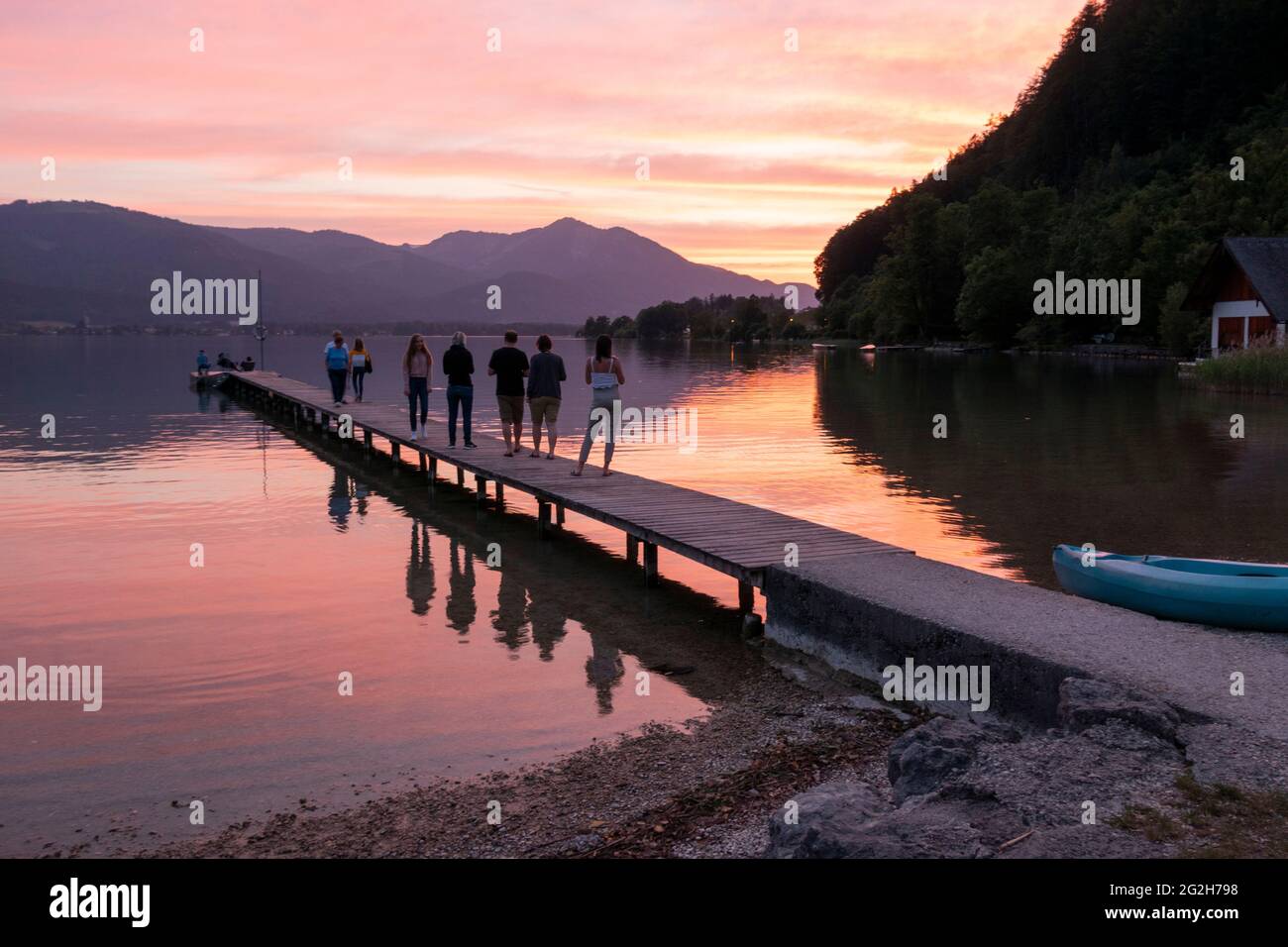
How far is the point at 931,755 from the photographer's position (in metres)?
6.96

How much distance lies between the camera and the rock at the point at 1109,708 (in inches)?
272

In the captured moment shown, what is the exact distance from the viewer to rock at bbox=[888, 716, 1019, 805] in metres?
6.82

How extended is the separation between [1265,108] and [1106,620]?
125294 millimetres

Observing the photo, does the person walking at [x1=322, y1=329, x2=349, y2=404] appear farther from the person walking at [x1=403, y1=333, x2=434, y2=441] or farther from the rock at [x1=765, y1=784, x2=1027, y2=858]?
the rock at [x1=765, y1=784, x2=1027, y2=858]

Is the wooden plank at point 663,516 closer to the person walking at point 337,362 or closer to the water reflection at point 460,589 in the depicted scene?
the water reflection at point 460,589

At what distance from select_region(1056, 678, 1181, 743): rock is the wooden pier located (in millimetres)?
4267

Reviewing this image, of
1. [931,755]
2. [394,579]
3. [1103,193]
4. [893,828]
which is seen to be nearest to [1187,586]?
[931,755]

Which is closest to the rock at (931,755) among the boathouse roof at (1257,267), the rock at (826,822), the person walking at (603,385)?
the rock at (826,822)

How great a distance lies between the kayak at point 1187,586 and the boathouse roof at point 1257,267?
154 feet

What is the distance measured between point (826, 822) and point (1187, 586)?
209 inches

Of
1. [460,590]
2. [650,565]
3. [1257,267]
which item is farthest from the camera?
[1257,267]

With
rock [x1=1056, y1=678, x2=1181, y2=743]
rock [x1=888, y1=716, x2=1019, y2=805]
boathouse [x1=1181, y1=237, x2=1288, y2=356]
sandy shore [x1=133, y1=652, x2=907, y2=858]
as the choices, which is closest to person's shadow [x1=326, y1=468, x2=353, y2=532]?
sandy shore [x1=133, y1=652, x2=907, y2=858]

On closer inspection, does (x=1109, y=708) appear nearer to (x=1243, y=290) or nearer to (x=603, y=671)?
(x=603, y=671)
